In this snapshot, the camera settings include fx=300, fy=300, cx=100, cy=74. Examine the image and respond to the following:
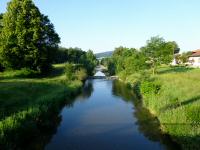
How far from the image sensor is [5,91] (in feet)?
92.3

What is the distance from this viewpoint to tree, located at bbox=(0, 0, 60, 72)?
47.3 meters

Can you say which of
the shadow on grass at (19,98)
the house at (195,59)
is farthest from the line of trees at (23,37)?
the house at (195,59)

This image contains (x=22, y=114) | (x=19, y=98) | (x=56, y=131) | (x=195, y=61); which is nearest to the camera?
(x=22, y=114)

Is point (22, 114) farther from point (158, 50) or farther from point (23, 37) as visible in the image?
point (158, 50)

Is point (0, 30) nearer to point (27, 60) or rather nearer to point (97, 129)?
point (27, 60)

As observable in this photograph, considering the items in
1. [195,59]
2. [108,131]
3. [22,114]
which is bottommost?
[108,131]

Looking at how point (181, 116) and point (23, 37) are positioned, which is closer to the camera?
point (181, 116)

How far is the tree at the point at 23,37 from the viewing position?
47344 millimetres

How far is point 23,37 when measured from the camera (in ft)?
154

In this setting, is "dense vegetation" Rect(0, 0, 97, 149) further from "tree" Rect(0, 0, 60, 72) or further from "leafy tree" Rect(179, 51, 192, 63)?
"leafy tree" Rect(179, 51, 192, 63)

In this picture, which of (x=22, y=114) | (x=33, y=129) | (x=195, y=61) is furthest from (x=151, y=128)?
(x=195, y=61)

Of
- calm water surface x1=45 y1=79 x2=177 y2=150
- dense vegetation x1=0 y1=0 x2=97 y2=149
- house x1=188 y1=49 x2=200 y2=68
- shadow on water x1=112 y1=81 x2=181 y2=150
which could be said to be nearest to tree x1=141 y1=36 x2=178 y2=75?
dense vegetation x1=0 y1=0 x2=97 y2=149

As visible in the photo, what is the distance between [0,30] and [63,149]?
39701 millimetres

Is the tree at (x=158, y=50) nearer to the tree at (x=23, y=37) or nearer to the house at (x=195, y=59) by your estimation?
the tree at (x=23, y=37)
